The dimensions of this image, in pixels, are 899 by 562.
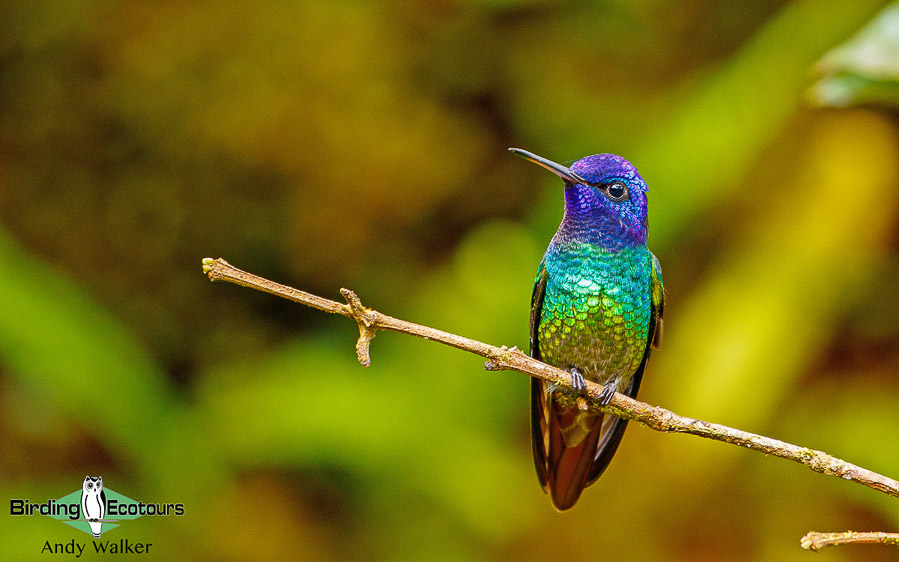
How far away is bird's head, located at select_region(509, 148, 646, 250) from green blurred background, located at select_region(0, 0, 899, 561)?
1539mm

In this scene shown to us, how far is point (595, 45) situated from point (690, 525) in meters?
2.49

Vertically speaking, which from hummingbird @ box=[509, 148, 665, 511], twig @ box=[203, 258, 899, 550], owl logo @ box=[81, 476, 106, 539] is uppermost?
owl logo @ box=[81, 476, 106, 539]

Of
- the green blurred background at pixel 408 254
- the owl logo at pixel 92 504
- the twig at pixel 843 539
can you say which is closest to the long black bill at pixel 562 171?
the twig at pixel 843 539

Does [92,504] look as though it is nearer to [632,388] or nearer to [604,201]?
[632,388]

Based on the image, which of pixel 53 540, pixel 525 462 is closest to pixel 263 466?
pixel 53 540

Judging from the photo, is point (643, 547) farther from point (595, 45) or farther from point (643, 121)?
point (595, 45)

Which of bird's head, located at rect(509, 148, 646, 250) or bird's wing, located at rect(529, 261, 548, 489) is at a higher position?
bird's head, located at rect(509, 148, 646, 250)

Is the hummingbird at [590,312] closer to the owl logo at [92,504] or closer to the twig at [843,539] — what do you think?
the twig at [843,539]

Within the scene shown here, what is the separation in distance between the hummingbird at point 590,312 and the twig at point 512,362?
21 cm

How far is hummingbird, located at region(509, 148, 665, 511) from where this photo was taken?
147 centimetres

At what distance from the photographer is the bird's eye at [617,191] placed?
147 centimetres

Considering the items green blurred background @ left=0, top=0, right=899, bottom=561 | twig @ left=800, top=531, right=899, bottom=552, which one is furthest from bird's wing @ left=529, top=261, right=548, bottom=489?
green blurred background @ left=0, top=0, right=899, bottom=561

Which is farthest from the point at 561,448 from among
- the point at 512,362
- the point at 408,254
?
the point at 408,254

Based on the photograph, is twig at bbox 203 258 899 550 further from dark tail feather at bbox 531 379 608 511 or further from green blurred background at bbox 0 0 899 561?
green blurred background at bbox 0 0 899 561
